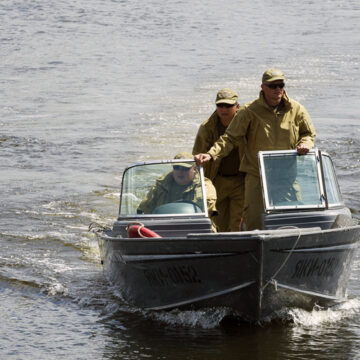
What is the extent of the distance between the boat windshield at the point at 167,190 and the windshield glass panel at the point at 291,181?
0.68 m

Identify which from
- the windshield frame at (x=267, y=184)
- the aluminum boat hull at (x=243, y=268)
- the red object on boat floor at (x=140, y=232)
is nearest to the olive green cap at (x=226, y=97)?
the windshield frame at (x=267, y=184)

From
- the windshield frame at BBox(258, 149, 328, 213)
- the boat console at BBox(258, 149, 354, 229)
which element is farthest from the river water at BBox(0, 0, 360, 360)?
the windshield frame at BBox(258, 149, 328, 213)

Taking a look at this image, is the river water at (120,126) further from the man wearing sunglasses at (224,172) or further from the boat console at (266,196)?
the man wearing sunglasses at (224,172)

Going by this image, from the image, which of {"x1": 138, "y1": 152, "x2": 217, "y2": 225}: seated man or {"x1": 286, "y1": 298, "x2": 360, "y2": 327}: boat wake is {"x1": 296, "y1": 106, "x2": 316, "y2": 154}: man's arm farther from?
{"x1": 286, "y1": 298, "x2": 360, "y2": 327}: boat wake

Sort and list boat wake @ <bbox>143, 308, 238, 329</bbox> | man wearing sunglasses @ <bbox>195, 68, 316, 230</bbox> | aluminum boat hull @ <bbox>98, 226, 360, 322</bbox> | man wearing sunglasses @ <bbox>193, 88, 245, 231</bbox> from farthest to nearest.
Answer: man wearing sunglasses @ <bbox>193, 88, 245, 231</bbox>
man wearing sunglasses @ <bbox>195, 68, 316, 230</bbox>
boat wake @ <bbox>143, 308, 238, 329</bbox>
aluminum boat hull @ <bbox>98, 226, 360, 322</bbox>

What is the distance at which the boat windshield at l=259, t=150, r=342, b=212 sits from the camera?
8609 millimetres

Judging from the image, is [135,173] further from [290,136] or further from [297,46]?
[297,46]

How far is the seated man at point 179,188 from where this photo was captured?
8867mm

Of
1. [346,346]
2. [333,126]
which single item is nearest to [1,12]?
[333,126]

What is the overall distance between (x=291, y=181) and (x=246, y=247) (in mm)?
1247

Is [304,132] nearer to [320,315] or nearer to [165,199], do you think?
[165,199]

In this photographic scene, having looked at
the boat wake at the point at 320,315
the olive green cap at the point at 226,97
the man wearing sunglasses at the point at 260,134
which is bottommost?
the boat wake at the point at 320,315

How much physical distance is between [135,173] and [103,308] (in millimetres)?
1518

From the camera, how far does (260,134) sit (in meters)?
8.83
